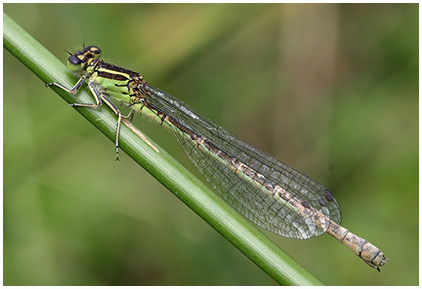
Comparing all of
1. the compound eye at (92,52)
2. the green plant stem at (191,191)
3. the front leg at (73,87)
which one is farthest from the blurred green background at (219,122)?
the green plant stem at (191,191)

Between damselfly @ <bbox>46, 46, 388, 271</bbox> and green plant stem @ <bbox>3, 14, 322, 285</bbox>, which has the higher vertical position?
damselfly @ <bbox>46, 46, 388, 271</bbox>

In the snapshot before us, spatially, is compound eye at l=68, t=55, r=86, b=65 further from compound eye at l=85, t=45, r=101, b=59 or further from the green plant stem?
the green plant stem

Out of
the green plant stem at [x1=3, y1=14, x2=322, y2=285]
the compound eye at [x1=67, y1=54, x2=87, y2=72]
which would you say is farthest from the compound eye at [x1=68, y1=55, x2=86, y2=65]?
the green plant stem at [x1=3, y1=14, x2=322, y2=285]

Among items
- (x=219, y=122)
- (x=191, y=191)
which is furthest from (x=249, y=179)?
(x=191, y=191)

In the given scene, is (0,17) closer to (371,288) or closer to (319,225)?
(319,225)

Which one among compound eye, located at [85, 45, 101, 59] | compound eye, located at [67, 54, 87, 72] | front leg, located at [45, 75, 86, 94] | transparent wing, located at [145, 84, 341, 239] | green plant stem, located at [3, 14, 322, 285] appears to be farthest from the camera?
transparent wing, located at [145, 84, 341, 239]

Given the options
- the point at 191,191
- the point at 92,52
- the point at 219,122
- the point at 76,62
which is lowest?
the point at 191,191

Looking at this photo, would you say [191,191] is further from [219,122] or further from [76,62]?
[219,122]
